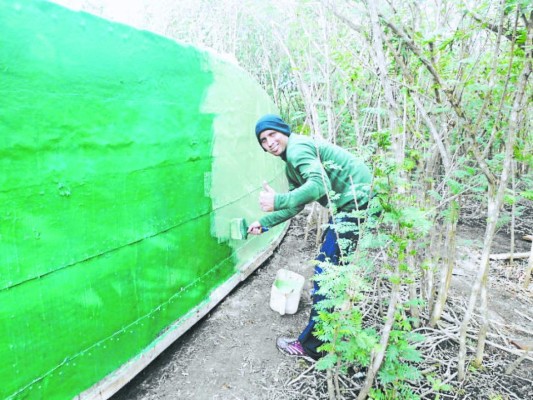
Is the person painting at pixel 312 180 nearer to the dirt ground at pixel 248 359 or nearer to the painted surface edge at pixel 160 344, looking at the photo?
the dirt ground at pixel 248 359

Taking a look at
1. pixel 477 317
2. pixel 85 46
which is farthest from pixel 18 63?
pixel 477 317

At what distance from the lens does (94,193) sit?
196 centimetres

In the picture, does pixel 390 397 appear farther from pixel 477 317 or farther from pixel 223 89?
pixel 223 89

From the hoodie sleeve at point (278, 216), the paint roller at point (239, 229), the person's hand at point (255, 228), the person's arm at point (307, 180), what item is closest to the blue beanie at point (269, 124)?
the person's arm at point (307, 180)

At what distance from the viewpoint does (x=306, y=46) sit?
402 centimetres

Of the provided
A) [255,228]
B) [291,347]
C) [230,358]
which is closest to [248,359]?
[230,358]

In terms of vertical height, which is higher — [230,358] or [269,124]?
[269,124]

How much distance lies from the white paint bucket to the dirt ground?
0.25 ft

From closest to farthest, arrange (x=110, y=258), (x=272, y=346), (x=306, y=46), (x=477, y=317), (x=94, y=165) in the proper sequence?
(x=94, y=165) → (x=110, y=258) → (x=272, y=346) → (x=477, y=317) → (x=306, y=46)

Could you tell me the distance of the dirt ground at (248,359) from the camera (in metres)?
2.40

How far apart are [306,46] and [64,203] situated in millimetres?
3217

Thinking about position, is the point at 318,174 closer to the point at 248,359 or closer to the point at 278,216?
the point at 278,216

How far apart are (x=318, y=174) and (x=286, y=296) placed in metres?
1.42

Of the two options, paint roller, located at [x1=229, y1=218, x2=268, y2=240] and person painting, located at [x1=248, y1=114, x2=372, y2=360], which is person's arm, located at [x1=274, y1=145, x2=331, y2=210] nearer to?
person painting, located at [x1=248, y1=114, x2=372, y2=360]
